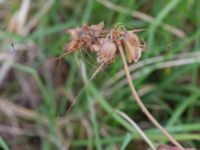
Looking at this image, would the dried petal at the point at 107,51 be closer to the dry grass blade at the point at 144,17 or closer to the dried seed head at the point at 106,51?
the dried seed head at the point at 106,51

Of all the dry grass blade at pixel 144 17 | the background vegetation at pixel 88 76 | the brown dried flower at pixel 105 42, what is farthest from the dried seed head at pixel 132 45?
the dry grass blade at pixel 144 17

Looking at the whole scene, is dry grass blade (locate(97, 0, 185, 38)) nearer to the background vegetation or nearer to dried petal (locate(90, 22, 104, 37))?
the background vegetation

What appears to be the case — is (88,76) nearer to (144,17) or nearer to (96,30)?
(144,17)

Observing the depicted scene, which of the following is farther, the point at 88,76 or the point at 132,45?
the point at 88,76

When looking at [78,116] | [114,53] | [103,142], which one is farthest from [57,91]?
[114,53]

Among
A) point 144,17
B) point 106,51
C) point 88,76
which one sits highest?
point 144,17

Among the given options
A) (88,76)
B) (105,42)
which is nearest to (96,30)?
(105,42)

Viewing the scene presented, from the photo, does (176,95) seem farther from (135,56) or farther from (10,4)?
(135,56)

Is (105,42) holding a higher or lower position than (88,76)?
lower
